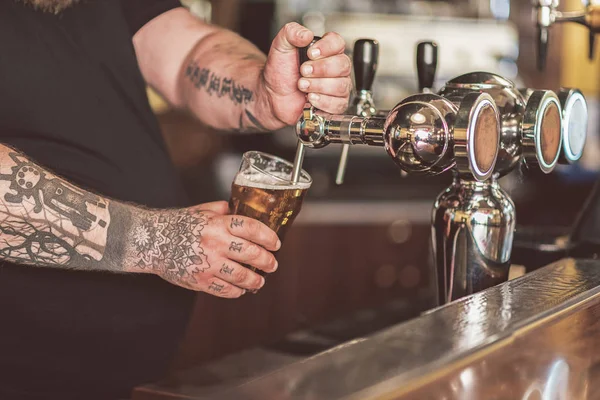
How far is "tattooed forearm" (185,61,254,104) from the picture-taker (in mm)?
1682

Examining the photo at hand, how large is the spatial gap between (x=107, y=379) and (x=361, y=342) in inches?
37.4

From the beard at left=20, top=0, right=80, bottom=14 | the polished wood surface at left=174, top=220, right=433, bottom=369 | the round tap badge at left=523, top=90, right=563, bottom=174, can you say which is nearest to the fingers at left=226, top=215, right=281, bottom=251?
the round tap badge at left=523, top=90, right=563, bottom=174

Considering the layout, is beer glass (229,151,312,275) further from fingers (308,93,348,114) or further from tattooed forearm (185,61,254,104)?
tattooed forearm (185,61,254,104)

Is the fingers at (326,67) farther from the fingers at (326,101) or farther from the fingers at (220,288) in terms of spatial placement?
the fingers at (220,288)

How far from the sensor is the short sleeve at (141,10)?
1799 mm

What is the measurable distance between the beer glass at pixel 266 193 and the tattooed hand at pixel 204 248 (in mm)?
20

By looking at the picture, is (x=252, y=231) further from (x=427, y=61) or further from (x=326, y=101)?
(x=427, y=61)

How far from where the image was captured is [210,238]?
1.21m

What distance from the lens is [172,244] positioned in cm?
123

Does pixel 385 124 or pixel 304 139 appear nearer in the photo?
pixel 385 124

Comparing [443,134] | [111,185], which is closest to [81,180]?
[111,185]

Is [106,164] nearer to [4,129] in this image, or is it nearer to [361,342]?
[4,129]

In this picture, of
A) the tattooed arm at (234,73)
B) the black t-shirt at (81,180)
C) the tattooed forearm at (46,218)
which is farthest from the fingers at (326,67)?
the black t-shirt at (81,180)

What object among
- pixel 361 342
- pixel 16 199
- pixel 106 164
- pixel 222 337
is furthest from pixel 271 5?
pixel 361 342
